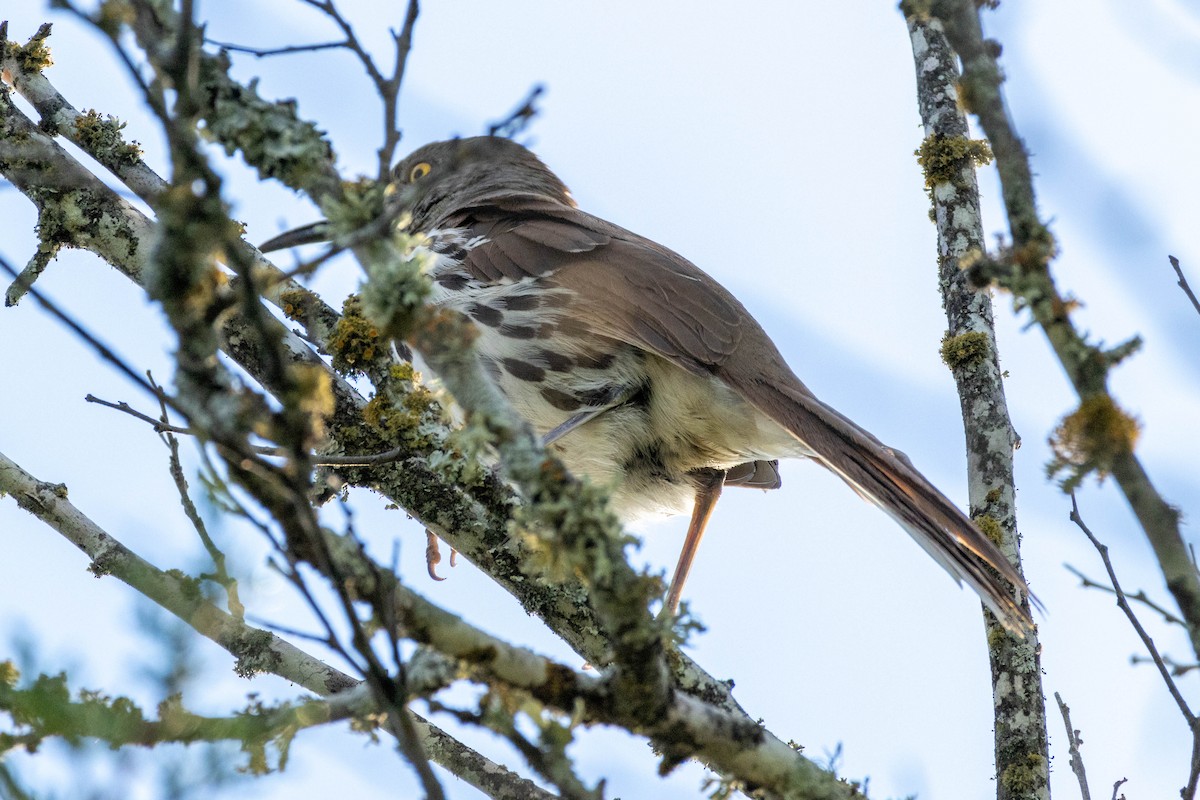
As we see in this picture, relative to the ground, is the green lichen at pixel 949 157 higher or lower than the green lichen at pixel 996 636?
higher

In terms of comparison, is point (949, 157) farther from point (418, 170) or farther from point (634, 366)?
point (418, 170)

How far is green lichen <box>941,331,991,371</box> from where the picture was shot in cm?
438

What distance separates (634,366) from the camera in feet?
15.0

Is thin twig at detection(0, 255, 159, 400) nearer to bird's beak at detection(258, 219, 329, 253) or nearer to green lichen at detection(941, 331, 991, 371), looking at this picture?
bird's beak at detection(258, 219, 329, 253)

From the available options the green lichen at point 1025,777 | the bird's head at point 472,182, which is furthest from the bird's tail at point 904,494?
the bird's head at point 472,182

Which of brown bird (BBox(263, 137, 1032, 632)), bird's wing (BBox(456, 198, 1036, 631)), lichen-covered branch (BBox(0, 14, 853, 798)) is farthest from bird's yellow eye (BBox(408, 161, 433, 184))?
lichen-covered branch (BBox(0, 14, 853, 798))

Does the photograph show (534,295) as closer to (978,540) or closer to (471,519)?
(471,519)

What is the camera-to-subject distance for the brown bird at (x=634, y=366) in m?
4.37

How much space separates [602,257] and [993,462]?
5.46ft

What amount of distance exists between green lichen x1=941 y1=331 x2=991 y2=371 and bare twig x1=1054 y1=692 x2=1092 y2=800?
1198 millimetres

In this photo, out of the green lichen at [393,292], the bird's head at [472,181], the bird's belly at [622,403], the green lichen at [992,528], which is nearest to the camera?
the green lichen at [393,292]

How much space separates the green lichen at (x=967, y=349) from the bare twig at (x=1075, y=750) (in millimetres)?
1198

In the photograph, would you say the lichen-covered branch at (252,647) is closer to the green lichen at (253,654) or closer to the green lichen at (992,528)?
the green lichen at (253,654)

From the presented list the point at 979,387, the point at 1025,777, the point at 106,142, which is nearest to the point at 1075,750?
the point at 1025,777
